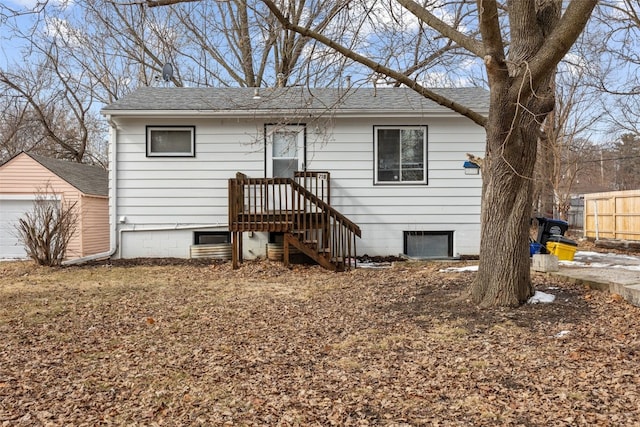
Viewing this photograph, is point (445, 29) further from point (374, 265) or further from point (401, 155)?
point (401, 155)

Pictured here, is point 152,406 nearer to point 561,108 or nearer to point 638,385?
point 638,385

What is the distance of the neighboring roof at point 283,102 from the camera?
31.9 ft

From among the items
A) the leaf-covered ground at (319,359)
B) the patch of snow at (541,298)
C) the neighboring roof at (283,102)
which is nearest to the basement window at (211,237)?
the neighboring roof at (283,102)

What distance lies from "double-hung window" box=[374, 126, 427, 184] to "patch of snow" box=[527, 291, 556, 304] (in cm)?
517

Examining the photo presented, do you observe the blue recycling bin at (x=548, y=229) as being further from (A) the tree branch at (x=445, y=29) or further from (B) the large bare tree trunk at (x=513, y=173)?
(A) the tree branch at (x=445, y=29)

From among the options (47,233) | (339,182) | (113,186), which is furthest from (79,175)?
(339,182)

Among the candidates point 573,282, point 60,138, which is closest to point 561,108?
point 573,282

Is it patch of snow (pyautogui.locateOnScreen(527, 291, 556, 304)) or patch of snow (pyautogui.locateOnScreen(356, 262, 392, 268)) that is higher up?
patch of snow (pyautogui.locateOnScreen(527, 291, 556, 304))

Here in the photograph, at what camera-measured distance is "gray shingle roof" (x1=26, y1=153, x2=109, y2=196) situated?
1377 centimetres

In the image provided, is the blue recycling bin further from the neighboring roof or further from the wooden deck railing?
the wooden deck railing

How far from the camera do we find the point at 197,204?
10.2m

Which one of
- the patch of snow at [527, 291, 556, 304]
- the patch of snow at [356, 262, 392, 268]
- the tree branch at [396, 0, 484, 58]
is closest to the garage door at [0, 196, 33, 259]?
the patch of snow at [356, 262, 392, 268]

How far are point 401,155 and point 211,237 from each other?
4597mm

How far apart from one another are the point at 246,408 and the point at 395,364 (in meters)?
1.27
